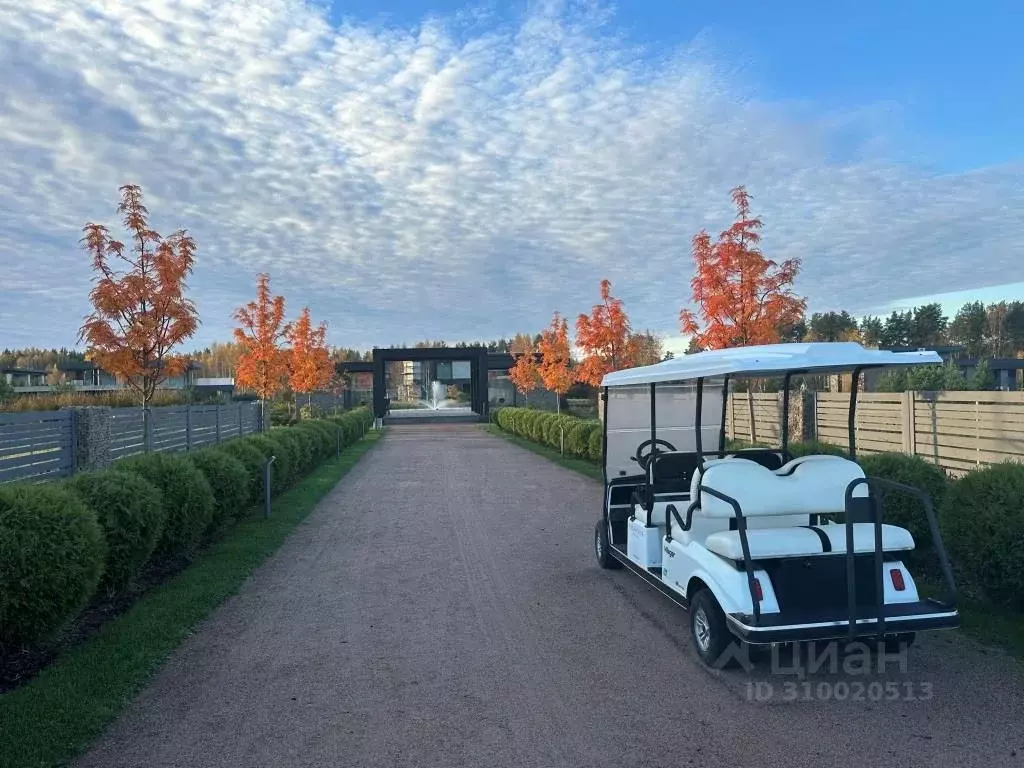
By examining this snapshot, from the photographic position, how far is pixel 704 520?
18.4 ft

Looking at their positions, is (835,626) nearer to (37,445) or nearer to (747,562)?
(747,562)

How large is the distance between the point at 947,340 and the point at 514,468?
48.7m

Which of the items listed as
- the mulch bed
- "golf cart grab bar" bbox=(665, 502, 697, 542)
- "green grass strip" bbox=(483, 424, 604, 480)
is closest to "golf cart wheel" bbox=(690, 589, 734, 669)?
"golf cart grab bar" bbox=(665, 502, 697, 542)

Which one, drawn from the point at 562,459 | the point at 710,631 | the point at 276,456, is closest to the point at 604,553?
the point at 710,631

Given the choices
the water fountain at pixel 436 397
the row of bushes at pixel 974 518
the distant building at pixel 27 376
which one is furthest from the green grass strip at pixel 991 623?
the distant building at pixel 27 376

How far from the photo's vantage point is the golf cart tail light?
444 cm

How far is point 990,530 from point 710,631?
8.15ft

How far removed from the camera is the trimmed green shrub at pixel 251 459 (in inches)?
426

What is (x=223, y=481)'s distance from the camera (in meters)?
9.14

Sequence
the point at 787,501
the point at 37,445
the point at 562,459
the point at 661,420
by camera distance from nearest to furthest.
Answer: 1. the point at 787,501
2. the point at 661,420
3. the point at 37,445
4. the point at 562,459

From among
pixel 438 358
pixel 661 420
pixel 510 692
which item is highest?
pixel 438 358

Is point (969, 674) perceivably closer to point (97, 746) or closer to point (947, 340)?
point (97, 746)

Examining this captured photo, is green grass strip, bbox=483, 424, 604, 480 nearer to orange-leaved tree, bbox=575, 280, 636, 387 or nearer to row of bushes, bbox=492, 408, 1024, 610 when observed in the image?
orange-leaved tree, bbox=575, 280, 636, 387

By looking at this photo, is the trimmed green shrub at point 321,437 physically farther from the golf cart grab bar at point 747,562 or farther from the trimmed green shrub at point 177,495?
the golf cart grab bar at point 747,562
